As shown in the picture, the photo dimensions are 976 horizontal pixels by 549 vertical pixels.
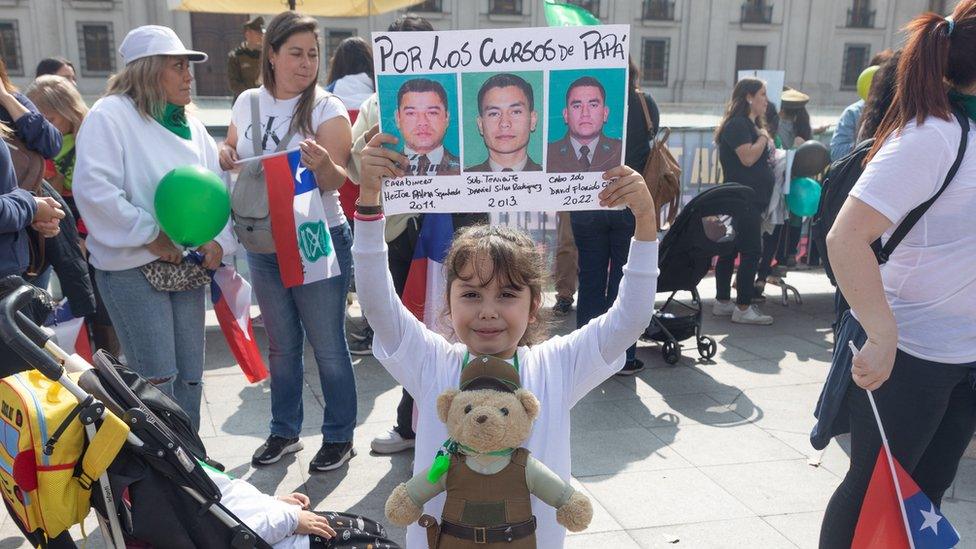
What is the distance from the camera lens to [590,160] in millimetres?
2080

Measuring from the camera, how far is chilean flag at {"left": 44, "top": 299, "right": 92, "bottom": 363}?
426 cm

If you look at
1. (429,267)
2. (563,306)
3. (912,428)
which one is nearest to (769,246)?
(563,306)

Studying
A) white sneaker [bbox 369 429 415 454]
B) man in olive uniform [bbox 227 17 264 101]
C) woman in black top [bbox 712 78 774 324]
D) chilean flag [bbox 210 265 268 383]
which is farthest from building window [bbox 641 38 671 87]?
chilean flag [bbox 210 265 268 383]

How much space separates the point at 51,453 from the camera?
1897 millimetres

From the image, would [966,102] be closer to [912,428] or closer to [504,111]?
[912,428]

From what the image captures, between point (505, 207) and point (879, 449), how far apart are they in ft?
4.27

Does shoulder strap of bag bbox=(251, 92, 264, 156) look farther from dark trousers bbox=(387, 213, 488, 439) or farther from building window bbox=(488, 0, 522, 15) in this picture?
building window bbox=(488, 0, 522, 15)

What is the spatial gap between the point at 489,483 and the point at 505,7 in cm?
4280

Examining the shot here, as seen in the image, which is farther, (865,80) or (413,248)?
(865,80)

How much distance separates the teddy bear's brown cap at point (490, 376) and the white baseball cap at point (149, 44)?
2.01 metres

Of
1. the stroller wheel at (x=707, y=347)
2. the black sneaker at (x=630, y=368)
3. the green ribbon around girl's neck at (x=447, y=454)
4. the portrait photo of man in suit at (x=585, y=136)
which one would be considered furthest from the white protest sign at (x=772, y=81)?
the green ribbon around girl's neck at (x=447, y=454)

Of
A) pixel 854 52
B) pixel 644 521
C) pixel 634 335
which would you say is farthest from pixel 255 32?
pixel 854 52

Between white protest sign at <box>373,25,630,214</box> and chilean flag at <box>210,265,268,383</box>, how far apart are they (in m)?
1.77

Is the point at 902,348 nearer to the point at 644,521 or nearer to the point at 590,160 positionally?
the point at 590,160
